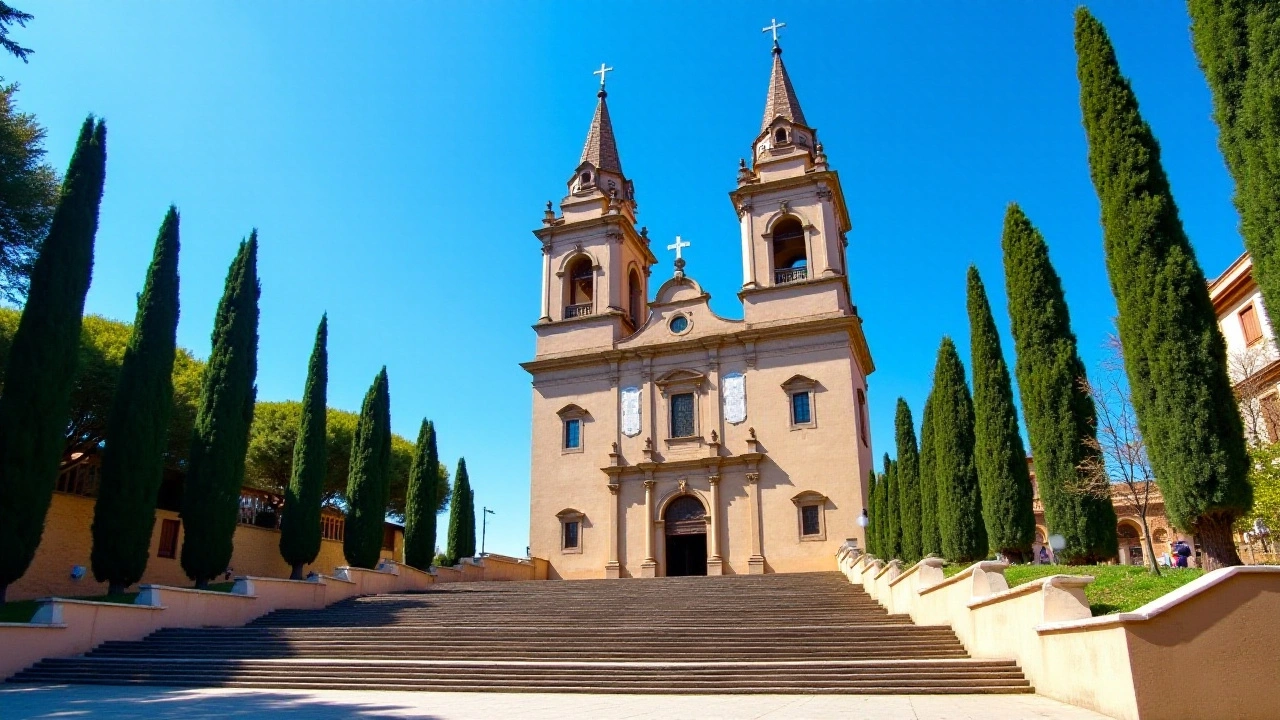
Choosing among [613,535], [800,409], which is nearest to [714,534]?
[613,535]

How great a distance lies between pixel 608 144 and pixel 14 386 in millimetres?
24985

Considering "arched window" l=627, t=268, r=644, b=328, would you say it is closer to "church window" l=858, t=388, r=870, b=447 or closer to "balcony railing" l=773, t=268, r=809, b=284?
"balcony railing" l=773, t=268, r=809, b=284

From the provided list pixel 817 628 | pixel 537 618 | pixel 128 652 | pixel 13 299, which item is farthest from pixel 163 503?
pixel 817 628

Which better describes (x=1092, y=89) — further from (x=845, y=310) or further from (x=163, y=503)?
(x=163, y=503)

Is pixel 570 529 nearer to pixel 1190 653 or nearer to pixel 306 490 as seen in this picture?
pixel 306 490

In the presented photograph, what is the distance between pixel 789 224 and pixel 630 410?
9315mm

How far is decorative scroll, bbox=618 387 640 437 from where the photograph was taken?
2939 centimetres

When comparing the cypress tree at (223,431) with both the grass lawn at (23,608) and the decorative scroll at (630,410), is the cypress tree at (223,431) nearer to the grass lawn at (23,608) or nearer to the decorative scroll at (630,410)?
the grass lawn at (23,608)

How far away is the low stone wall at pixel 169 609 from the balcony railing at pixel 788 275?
52.7 feet

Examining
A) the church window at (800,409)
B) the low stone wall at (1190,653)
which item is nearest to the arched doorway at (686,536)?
the church window at (800,409)

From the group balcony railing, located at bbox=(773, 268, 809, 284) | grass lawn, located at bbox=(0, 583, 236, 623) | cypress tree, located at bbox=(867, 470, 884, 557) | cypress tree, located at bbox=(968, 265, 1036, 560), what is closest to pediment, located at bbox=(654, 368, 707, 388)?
balcony railing, located at bbox=(773, 268, 809, 284)

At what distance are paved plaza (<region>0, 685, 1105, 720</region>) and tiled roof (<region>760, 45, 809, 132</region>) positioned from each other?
86.1 ft

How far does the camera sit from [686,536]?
28078 millimetres

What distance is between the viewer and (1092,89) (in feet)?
35.1
